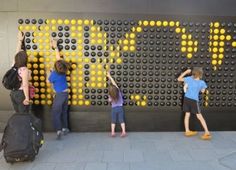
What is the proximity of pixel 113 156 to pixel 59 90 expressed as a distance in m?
1.73

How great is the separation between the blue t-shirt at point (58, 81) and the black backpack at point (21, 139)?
1.15 meters

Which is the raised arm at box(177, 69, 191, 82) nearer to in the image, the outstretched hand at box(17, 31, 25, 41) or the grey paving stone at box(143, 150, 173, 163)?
the grey paving stone at box(143, 150, 173, 163)

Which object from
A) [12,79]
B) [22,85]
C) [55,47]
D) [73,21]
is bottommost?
[22,85]

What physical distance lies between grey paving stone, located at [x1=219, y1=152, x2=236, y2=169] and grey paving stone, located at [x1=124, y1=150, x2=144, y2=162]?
1281mm

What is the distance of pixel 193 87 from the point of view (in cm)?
600

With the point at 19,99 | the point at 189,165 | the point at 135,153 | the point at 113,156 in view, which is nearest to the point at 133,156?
the point at 135,153

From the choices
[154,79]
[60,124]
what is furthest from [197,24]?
[60,124]

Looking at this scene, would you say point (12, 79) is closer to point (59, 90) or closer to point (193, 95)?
point (59, 90)

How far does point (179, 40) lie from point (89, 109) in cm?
236

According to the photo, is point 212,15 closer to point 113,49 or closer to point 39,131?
point 113,49

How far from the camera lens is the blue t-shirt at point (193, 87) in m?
5.98

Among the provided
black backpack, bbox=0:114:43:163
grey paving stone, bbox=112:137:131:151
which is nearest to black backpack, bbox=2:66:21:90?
black backpack, bbox=0:114:43:163

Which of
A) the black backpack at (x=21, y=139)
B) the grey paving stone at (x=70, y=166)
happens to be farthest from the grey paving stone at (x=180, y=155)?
the black backpack at (x=21, y=139)

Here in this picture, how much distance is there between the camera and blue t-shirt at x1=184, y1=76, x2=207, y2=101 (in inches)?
236
